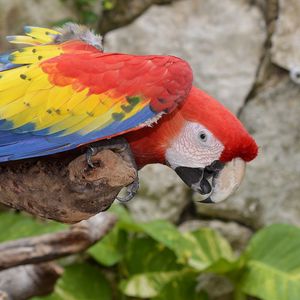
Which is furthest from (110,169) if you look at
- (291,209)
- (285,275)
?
(291,209)

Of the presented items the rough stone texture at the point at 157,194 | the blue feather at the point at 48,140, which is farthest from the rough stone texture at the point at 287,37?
the blue feather at the point at 48,140

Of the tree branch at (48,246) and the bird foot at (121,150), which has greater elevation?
the bird foot at (121,150)

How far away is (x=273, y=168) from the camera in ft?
7.18

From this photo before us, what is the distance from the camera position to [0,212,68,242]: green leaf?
193cm

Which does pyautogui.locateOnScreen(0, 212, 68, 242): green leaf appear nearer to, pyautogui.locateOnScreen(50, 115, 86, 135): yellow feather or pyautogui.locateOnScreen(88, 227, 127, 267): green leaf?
pyautogui.locateOnScreen(88, 227, 127, 267): green leaf

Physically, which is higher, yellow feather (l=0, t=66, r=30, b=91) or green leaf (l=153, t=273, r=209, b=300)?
yellow feather (l=0, t=66, r=30, b=91)

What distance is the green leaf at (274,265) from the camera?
6.11 ft

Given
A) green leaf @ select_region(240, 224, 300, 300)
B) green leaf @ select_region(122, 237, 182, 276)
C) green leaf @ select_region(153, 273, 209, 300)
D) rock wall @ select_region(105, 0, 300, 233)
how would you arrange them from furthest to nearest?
rock wall @ select_region(105, 0, 300, 233) < green leaf @ select_region(122, 237, 182, 276) < green leaf @ select_region(153, 273, 209, 300) < green leaf @ select_region(240, 224, 300, 300)

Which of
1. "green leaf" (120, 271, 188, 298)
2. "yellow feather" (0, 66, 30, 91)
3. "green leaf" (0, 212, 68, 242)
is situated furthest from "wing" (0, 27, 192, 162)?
"green leaf" (120, 271, 188, 298)

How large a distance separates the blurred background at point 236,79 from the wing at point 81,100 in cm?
116

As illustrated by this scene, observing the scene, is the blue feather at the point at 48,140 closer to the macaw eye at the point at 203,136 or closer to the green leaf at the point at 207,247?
the macaw eye at the point at 203,136

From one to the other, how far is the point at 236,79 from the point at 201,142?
117 centimetres

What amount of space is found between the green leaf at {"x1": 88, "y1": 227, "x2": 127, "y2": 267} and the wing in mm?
1022

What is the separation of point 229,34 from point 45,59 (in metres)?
1.25
